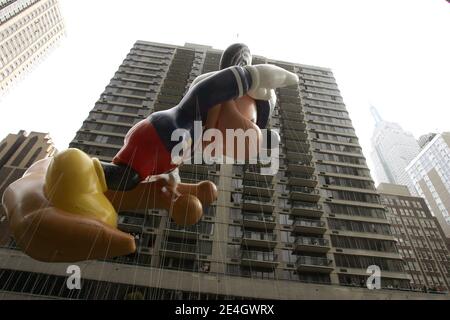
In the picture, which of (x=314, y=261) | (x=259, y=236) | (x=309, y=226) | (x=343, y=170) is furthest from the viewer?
(x=343, y=170)

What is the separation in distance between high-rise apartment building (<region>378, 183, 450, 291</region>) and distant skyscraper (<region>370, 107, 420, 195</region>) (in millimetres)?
43444

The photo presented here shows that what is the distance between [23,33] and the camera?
2290 inches

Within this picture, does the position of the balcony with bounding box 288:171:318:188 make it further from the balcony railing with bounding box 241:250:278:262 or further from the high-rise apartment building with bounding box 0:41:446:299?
the balcony railing with bounding box 241:250:278:262

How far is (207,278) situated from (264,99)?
1600 centimetres

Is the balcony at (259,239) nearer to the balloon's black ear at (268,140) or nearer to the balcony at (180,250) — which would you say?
the balcony at (180,250)

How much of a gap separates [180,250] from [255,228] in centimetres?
608

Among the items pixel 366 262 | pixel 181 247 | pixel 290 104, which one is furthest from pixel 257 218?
pixel 290 104

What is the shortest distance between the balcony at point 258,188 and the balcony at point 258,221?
7.14 feet

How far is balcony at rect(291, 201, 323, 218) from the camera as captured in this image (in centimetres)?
2483

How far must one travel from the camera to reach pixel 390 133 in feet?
367

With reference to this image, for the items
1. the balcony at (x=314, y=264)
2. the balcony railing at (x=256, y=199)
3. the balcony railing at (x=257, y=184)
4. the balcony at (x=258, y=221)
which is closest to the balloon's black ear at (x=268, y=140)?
the balcony at (x=314, y=264)

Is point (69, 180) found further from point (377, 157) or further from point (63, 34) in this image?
point (377, 157)

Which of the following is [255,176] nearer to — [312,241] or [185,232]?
[312,241]
